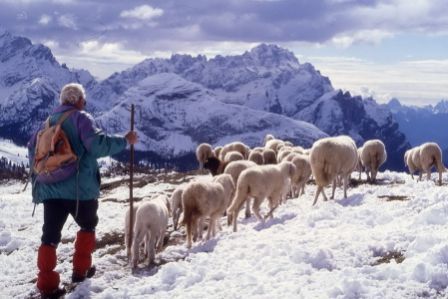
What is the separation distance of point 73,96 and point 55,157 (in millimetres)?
1226

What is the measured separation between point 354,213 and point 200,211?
382 centimetres

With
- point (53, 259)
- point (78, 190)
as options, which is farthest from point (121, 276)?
point (78, 190)

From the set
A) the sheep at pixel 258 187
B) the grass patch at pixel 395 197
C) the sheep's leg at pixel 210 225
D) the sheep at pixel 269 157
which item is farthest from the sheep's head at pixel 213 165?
the sheep's leg at pixel 210 225

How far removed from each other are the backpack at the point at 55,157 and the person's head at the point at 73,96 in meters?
0.44

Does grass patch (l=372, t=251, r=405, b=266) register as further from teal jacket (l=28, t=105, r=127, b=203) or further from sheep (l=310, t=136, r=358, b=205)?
sheep (l=310, t=136, r=358, b=205)

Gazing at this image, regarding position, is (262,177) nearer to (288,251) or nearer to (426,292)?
(288,251)

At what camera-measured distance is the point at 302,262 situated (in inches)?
395

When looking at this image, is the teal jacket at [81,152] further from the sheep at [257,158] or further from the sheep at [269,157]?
the sheep at [269,157]

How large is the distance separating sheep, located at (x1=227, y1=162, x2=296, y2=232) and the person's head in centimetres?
633

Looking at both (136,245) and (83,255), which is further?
(136,245)

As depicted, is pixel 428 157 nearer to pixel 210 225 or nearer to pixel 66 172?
pixel 210 225

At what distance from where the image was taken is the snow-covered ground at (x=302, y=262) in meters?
8.56

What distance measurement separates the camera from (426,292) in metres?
8.16

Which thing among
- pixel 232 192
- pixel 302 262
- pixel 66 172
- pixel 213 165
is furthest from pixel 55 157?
pixel 213 165
